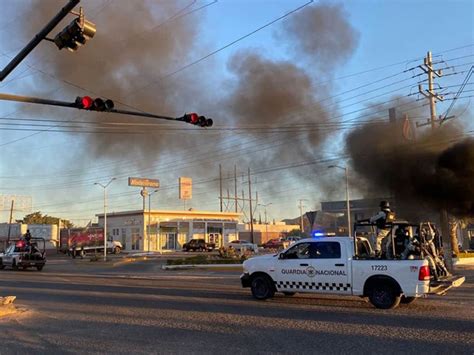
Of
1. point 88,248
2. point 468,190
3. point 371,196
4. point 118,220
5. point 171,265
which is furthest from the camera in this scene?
point 118,220

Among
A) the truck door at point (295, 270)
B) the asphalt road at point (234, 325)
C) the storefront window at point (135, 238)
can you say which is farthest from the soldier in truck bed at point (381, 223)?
the storefront window at point (135, 238)

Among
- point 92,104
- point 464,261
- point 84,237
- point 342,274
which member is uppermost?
point 92,104

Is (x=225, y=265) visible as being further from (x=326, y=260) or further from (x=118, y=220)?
(x=118, y=220)

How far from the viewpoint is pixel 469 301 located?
1057cm

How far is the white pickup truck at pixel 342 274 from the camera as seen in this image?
9281 mm

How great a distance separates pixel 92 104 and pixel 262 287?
583cm

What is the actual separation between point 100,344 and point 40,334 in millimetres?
1474

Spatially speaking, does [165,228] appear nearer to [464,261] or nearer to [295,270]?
[464,261]

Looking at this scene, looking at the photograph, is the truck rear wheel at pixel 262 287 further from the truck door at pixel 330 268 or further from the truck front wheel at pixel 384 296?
the truck front wheel at pixel 384 296

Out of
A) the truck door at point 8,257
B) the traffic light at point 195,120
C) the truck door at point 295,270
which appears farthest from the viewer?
the truck door at point 8,257

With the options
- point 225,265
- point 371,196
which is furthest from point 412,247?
point 225,265

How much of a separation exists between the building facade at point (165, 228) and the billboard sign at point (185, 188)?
8.09 ft

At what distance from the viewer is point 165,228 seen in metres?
59.1

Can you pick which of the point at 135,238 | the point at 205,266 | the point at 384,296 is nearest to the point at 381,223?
the point at 384,296
